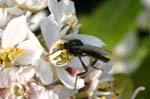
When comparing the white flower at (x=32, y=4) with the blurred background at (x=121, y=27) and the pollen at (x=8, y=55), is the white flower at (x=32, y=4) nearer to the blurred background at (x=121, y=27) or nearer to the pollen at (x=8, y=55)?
the pollen at (x=8, y=55)

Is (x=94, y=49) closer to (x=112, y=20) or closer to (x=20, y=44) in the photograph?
(x=20, y=44)

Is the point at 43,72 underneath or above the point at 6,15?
underneath

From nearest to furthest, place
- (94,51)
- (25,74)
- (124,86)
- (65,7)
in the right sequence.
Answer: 1. (25,74)
2. (94,51)
3. (65,7)
4. (124,86)

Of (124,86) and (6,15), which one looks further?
(124,86)

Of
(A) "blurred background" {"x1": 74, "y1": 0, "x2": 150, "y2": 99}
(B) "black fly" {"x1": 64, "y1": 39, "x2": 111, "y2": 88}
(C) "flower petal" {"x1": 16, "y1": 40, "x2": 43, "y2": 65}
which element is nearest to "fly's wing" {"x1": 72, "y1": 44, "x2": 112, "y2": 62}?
(B) "black fly" {"x1": 64, "y1": 39, "x2": 111, "y2": 88}

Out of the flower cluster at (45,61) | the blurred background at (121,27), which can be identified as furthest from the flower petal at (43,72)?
the blurred background at (121,27)

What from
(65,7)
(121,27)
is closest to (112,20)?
(121,27)

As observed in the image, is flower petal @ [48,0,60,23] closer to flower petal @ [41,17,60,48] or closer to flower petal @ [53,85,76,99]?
flower petal @ [41,17,60,48]
